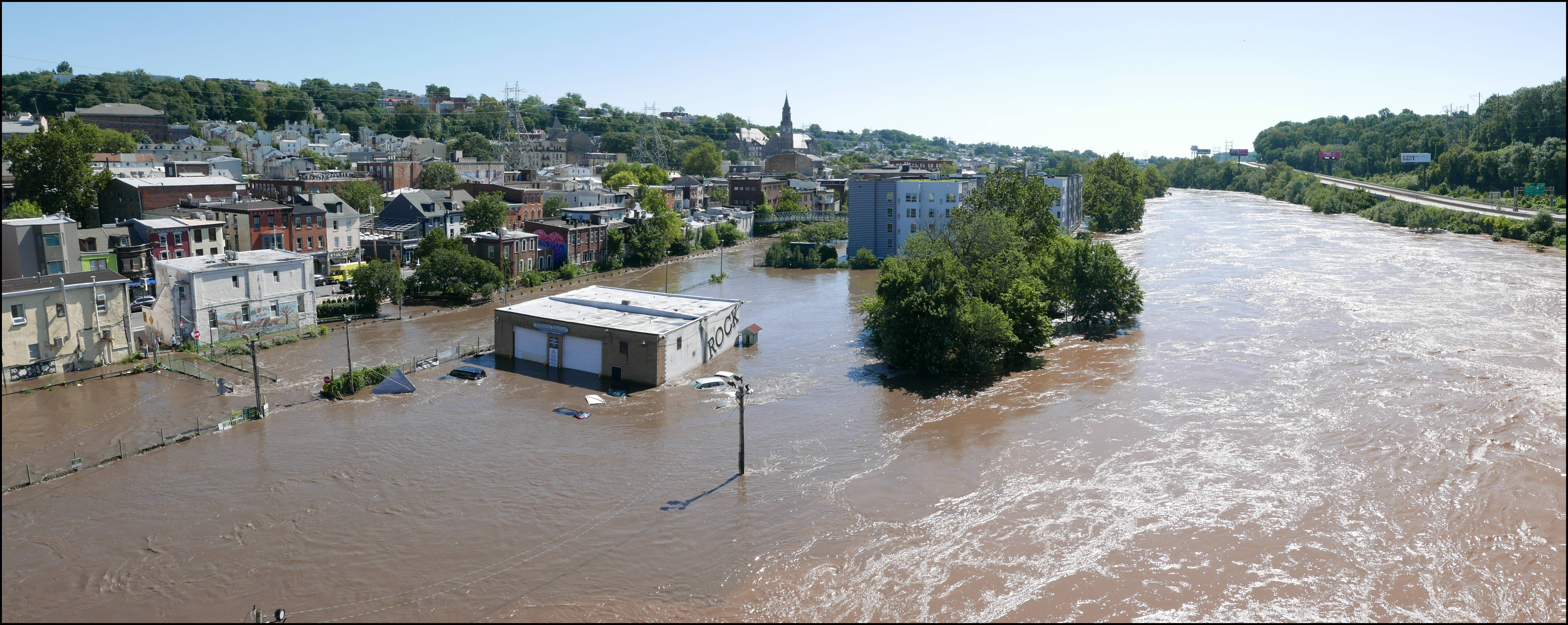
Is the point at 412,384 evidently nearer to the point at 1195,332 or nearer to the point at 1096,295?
the point at 1096,295

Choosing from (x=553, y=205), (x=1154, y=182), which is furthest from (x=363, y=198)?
(x=1154, y=182)

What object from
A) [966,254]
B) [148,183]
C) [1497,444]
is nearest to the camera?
[1497,444]

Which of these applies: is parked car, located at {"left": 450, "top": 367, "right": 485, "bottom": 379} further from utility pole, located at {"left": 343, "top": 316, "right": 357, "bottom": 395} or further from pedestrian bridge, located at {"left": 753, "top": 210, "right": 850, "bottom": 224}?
pedestrian bridge, located at {"left": 753, "top": 210, "right": 850, "bottom": 224}

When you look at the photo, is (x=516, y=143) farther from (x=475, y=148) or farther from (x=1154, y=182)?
(x=1154, y=182)

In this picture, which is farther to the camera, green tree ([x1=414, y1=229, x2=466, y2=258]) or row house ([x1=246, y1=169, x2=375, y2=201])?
row house ([x1=246, y1=169, x2=375, y2=201])

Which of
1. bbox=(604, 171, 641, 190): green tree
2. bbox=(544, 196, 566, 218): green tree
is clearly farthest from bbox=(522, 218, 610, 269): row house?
bbox=(604, 171, 641, 190): green tree

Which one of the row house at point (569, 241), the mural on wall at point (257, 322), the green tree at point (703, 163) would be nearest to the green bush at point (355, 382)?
the mural on wall at point (257, 322)

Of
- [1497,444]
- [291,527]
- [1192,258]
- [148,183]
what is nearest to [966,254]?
[1497,444]
